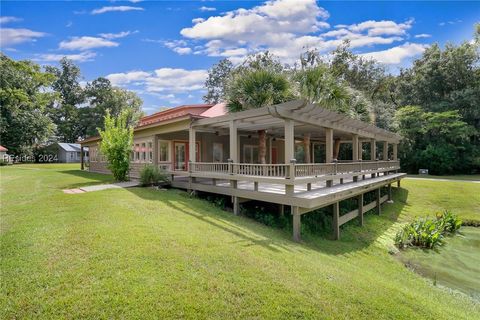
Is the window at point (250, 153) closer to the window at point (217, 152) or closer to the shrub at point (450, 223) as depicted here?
the window at point (217, 152)

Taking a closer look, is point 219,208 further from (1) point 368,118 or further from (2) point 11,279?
(1) point 368,118

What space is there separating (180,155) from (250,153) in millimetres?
4785

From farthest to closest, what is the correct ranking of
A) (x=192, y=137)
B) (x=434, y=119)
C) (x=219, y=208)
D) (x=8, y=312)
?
(x=434, y=119) < (x=192, y=137) < (x=219, y=208) < (x=8, y=312)

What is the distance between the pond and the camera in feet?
24.6

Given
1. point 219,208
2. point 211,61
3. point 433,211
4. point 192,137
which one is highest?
point 211,61

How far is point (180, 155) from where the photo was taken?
17422 mm

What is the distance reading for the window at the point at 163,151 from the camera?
17.0 meters

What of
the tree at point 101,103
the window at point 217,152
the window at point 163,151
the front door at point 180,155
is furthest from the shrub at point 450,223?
the tree at point 101,103

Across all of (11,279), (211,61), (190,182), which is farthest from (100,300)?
(211,61)

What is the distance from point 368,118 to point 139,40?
14.1 meters

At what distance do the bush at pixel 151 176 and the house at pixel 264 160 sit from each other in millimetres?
680

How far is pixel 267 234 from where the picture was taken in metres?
8.06

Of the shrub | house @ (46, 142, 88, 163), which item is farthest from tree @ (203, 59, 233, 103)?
the shrub

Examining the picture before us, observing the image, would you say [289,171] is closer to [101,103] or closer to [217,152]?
[217,152]
